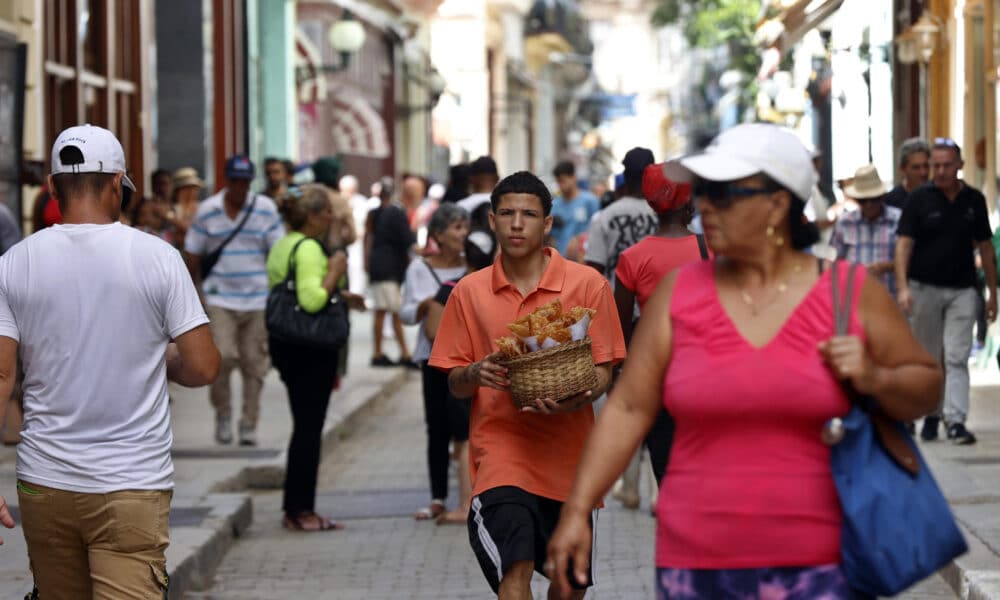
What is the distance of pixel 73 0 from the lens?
16.7m

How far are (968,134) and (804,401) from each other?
622 inches

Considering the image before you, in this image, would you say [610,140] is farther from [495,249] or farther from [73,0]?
[495,249]

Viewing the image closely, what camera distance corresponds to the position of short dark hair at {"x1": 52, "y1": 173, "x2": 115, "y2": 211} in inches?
199

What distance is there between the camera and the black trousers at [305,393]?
9.66 m

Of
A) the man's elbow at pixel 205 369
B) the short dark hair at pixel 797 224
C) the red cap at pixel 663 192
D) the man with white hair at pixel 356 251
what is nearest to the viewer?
the short dark hair at pixel 797 224

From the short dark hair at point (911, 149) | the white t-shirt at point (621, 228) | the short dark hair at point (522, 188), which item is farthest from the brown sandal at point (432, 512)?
Result: the short dark hair at point (911, 149)

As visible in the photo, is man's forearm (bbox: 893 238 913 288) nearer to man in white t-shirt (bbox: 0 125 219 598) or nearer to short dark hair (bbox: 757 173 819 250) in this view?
man in white t-shirt (bbox: 0 125 219 598)

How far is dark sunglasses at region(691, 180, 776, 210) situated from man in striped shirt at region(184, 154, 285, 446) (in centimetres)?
874

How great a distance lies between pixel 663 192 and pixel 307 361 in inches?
120

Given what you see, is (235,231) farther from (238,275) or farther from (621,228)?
(621,228)

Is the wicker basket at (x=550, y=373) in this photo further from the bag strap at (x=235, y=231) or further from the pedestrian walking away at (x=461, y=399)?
the bag strap at (x=235, y=231)

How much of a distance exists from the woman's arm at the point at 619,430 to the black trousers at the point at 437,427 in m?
5.72

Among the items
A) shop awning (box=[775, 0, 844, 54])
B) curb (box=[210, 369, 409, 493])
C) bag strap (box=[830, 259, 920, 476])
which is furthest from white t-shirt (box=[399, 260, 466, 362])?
shop awning (box=[775, 0, 844, 54])

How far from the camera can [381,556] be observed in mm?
9164
